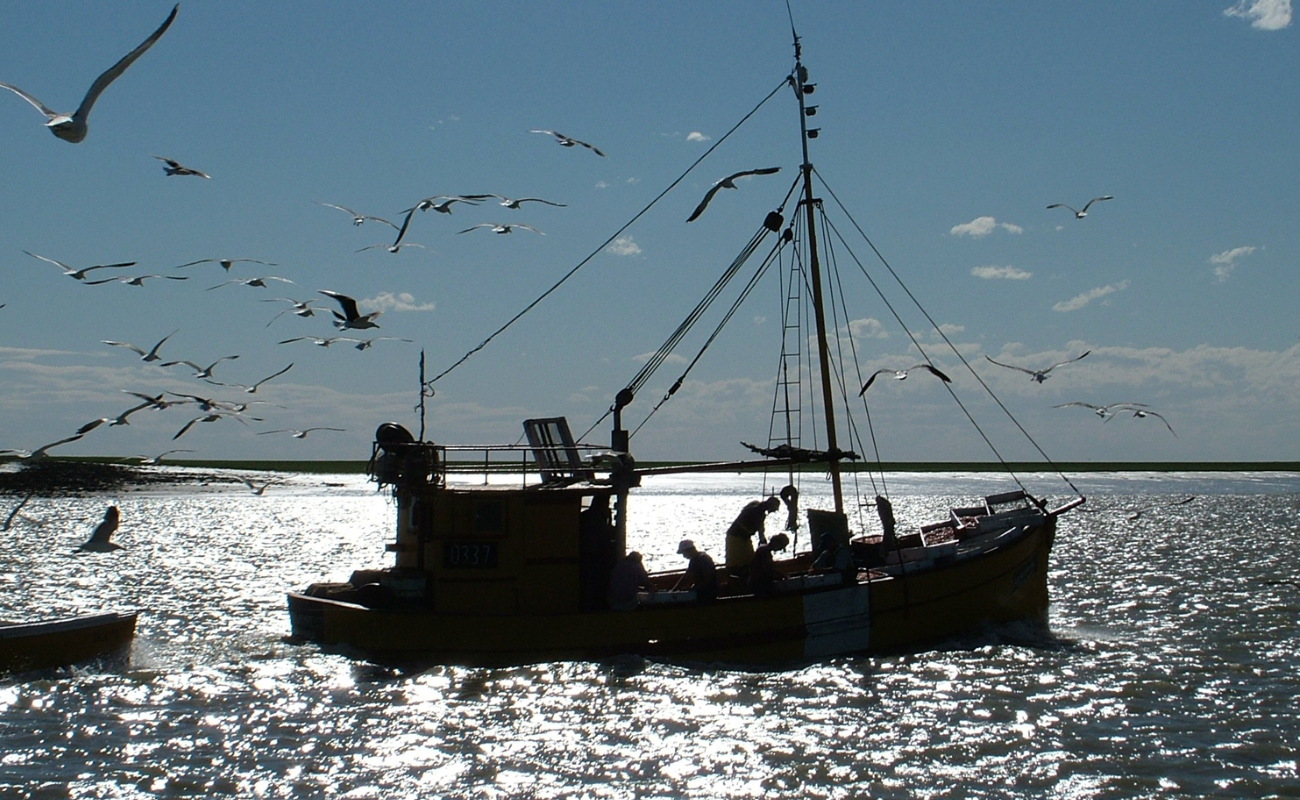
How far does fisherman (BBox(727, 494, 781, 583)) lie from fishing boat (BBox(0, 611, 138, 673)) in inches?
385

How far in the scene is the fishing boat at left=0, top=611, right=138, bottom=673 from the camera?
15.7 m

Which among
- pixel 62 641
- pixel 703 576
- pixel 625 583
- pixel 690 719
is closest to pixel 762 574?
pixel 703 576

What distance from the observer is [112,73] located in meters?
9.11

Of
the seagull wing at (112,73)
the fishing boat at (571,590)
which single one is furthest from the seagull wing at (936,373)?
the seagull wing at (112,73)

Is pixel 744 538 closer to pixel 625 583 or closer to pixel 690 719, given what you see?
pixel 625 583

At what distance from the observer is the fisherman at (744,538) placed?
57.9 ft

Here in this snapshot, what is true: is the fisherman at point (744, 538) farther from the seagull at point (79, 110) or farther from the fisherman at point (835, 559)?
the seagull at point (79, 110)

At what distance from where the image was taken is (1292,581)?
27328mm

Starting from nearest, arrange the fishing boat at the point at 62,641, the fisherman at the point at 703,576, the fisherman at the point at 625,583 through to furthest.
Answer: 1. the fishing boat at the point at 62,641
2. the fisherman at the point at 625,583
3. the fisherman at the point at 703,576

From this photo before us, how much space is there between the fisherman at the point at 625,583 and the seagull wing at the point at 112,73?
9.72 metres

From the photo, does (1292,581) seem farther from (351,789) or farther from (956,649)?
(351,789)

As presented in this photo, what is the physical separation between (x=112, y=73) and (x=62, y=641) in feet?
34.3

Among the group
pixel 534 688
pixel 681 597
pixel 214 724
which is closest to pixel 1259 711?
pixel 681 597

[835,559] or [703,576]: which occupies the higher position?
[835,559]
